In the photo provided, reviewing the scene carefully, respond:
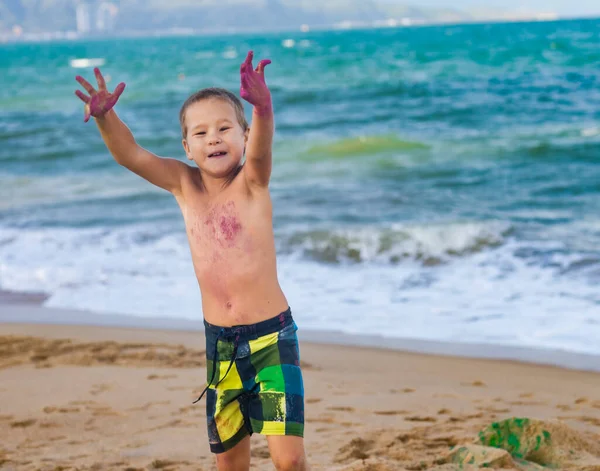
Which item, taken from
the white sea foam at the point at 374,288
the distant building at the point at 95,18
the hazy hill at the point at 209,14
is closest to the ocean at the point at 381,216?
the white sea foam at the point at 374,288

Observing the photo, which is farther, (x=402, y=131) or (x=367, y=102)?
(x=367, y=102)

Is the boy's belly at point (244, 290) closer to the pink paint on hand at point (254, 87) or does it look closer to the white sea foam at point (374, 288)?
the pink paint on hand at point (254, 87)

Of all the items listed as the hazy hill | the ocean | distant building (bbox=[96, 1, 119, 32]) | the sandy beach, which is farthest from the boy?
distant building (bbox=[96, 1, 119, 32])

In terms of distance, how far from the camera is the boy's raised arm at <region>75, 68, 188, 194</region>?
8.60 feet

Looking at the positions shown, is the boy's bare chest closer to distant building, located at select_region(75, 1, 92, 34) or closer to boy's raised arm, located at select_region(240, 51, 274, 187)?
boy's raised arm, located at select_region(240, 51, 274, 187)

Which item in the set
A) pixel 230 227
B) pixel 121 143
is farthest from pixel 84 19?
pixel 230 227

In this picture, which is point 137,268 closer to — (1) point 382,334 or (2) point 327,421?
(1) point 382,334

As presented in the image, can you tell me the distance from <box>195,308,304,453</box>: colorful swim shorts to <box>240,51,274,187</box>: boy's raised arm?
46 cm

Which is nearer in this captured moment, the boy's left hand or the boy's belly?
the boy's left hand

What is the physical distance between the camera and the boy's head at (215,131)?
8.44 feet

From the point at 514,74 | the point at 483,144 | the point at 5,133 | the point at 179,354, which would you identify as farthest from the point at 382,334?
the point at 514,74

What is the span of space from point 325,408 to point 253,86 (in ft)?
6.96

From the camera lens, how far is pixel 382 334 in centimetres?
549

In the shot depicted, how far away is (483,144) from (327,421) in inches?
448
